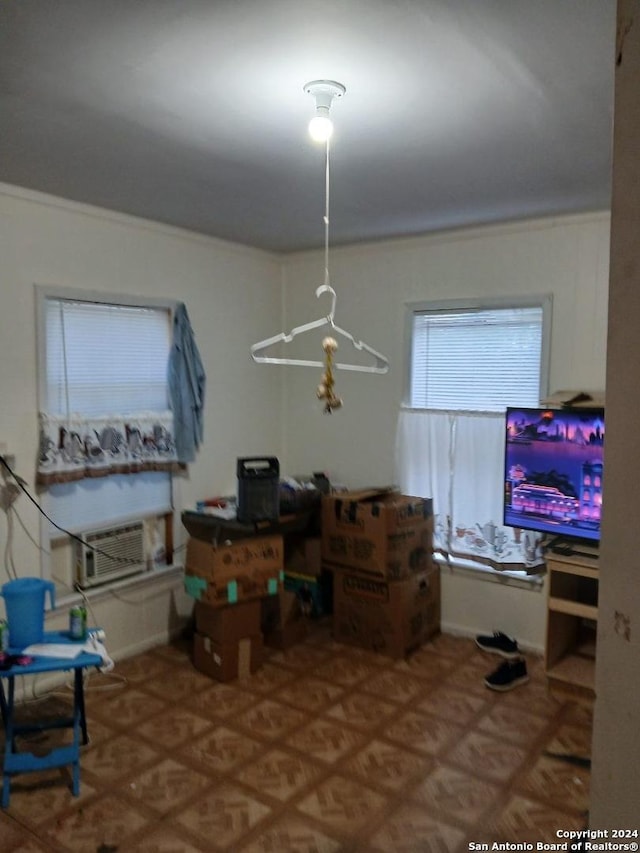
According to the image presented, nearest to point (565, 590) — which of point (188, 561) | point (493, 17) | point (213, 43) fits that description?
point (188, 561)

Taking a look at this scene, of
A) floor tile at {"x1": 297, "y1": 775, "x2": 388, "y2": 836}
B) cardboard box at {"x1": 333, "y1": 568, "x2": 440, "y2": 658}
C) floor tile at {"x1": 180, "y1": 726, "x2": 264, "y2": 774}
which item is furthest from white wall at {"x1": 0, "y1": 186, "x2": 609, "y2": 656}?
floor tile at {"x1": 297, "y1": 775, "x2": 388, "y2": 836}

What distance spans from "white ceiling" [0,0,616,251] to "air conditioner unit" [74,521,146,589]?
1.84 metres

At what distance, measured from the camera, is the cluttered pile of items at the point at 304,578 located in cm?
353

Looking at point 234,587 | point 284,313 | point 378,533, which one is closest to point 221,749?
point 234,587

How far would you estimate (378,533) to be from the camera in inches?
148

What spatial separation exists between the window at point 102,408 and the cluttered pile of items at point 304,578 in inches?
16.5

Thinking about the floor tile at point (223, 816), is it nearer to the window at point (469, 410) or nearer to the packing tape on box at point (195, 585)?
the packing tape on box at point (195, 585)

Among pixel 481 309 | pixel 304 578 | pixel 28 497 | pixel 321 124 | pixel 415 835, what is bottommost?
pixel 415 835

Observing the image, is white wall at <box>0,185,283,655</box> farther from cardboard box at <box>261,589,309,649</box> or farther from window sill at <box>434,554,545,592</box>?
window sill at <box>434,554,545,592</box>

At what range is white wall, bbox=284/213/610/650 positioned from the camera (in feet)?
11.7

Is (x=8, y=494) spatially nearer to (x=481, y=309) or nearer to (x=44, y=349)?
(x=44, y=349)

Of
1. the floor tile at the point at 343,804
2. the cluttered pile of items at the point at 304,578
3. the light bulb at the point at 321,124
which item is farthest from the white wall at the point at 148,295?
the light bulb at the point at 321,124

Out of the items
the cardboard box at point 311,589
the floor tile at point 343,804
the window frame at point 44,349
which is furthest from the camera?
the cardboard box at point 311,589

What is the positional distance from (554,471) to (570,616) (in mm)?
800
